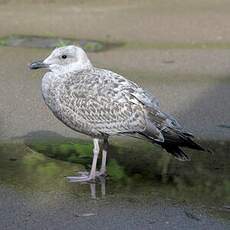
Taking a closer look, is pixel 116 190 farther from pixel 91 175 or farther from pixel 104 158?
pixel 104 158

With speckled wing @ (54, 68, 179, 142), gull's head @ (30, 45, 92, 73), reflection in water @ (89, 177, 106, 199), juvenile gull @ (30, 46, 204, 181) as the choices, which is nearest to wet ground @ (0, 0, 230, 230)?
reflection in water @ (89, 177, 106, 199)

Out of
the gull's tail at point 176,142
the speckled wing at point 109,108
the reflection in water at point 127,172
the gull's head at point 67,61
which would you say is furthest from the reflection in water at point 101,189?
the gull's head at point 67,61

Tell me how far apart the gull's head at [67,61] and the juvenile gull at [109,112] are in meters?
0.12

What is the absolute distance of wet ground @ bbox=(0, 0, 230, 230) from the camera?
18.6 ft

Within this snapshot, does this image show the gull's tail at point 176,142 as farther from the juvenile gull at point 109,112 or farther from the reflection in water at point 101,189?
the reflection in water at point 101,189

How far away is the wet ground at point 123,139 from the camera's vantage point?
5.68 meters

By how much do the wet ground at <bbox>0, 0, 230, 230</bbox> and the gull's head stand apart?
747mm

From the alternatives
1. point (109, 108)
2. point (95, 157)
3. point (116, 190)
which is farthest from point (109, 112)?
point (116, 190)

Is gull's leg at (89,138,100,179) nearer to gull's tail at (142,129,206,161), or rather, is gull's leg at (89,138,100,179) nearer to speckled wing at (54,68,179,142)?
speckled wing at (54,68,179,142)

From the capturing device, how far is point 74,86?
20.8 ft

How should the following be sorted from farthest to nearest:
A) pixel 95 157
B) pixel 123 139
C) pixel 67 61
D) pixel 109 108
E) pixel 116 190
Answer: pixel 123 139 < pixel 67 61 < pixel 95 157 < pixel 109 108 < pixel 116 190

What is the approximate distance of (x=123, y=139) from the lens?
7.25 metres

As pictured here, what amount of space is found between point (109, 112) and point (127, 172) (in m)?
0.53

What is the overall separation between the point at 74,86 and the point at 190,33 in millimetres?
5329
